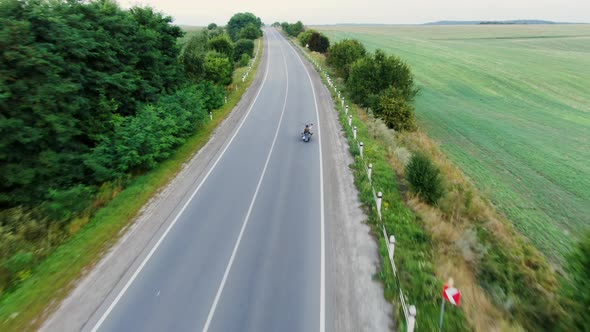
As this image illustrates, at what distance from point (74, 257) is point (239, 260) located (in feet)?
18.1

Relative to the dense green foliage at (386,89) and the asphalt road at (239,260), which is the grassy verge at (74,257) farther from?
the dense green foliage at (386,89)

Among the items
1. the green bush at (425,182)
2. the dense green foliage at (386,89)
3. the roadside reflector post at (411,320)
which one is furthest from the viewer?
the dense green foliage at (386,89)

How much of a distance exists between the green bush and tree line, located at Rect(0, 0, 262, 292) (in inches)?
511

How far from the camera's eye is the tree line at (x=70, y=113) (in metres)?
11.8

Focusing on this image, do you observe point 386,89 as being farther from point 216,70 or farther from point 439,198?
point 216,70

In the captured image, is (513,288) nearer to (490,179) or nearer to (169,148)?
(490,179)

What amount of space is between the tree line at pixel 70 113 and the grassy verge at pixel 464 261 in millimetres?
11616

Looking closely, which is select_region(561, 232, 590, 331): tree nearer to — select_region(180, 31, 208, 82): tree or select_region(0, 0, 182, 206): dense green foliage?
select_region(0, 0, 182, 206): dense green foliage

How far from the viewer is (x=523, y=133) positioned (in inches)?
1098

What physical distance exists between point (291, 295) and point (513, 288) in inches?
262

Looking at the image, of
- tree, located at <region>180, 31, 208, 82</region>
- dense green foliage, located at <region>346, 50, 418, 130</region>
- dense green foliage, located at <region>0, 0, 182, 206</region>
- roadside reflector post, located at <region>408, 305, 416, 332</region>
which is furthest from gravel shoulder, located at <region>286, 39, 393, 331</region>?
tree, located at <region>180, 31, 208, 82</region>

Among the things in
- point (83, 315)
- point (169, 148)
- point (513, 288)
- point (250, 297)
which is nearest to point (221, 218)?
point (250, 297)

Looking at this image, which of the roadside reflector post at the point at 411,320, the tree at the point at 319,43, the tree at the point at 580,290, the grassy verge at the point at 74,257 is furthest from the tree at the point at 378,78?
the tree at the point at 319,43

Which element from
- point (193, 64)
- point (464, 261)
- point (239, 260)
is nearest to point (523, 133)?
point (464, 261)
